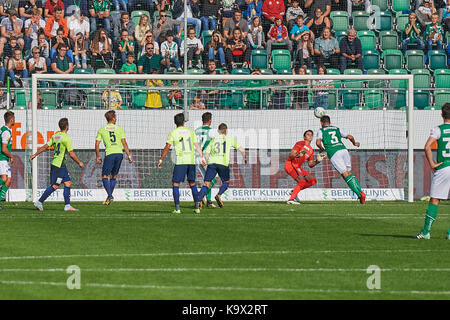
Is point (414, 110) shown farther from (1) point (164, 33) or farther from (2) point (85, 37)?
(2) point (85, 37)

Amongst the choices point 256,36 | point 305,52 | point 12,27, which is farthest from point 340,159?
point 12,27

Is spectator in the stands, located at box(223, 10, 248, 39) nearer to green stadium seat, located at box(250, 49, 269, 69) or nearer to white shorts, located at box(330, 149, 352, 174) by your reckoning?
green stadium seat, located at box(250, 49, 269, 69)

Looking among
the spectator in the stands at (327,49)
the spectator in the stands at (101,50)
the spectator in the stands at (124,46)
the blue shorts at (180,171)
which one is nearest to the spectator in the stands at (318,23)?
the spectator in the stands at (327,49)

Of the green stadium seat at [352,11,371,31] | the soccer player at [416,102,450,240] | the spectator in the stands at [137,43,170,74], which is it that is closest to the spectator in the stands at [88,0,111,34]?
the spectator in the stands at [137,43,170,74]

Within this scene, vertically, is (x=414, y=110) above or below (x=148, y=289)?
above

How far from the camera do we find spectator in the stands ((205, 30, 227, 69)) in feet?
85.0

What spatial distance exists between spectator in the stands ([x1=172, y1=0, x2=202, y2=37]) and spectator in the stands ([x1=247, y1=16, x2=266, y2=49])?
5.30ft

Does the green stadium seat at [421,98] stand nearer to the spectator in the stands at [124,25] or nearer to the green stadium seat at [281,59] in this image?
the green stadium seat at [281,59]

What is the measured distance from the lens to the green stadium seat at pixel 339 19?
1110 inches

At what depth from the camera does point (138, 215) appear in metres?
17.5

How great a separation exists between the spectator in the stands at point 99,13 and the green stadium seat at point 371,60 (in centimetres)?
791
